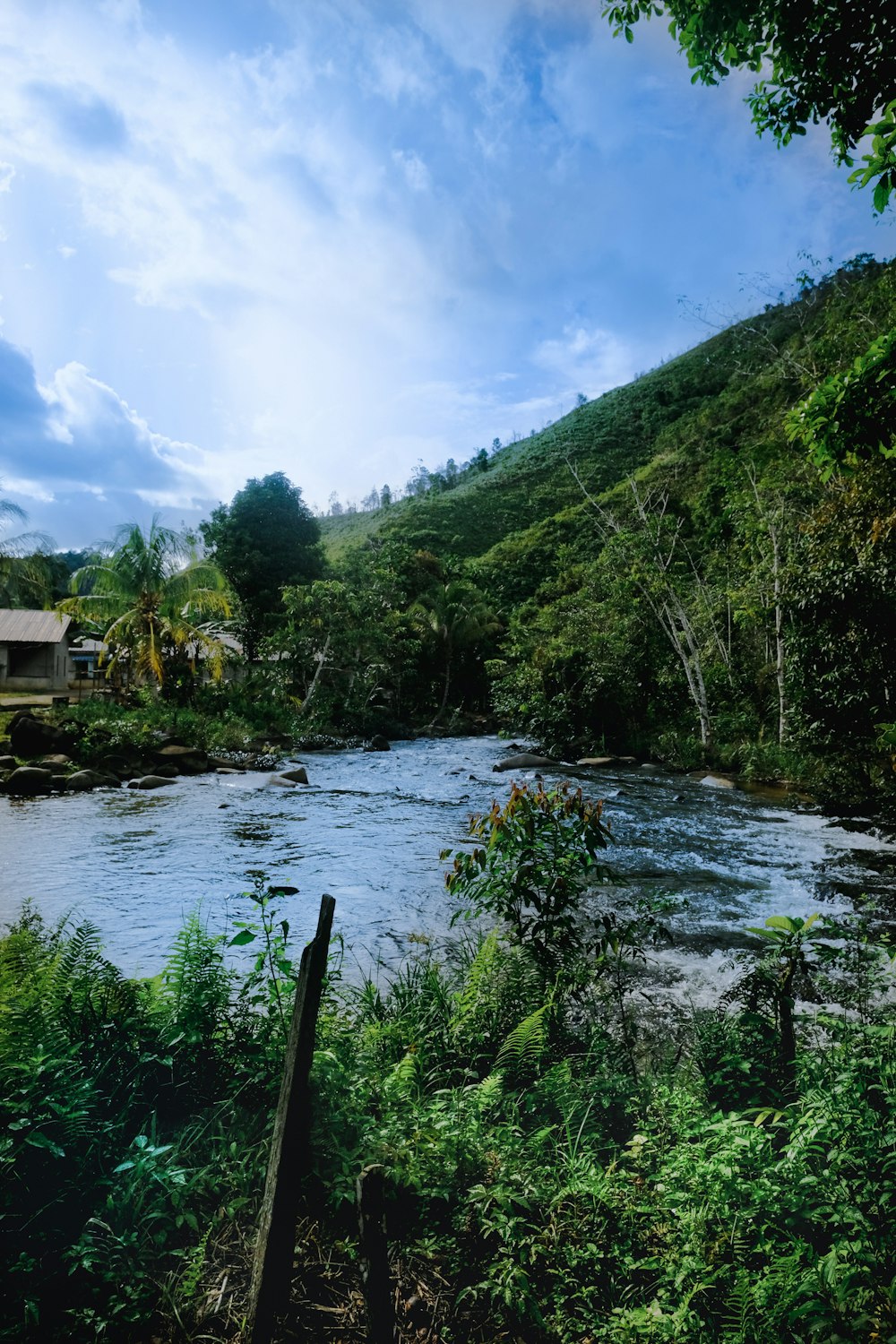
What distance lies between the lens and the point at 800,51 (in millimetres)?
4367

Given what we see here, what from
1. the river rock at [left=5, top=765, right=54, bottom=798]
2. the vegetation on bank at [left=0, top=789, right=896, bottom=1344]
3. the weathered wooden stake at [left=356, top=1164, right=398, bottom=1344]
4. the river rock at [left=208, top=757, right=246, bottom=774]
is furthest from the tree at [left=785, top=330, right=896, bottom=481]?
the river rock at [left=208, top=757, right=246, bottom=774]

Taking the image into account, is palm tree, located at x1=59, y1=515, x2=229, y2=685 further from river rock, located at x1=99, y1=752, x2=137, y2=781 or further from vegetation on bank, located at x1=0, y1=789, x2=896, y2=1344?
vegetation on bank, located at x1=0, y1=789, x2=896, y2=1344

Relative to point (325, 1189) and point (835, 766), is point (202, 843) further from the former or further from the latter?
point (835, 766)

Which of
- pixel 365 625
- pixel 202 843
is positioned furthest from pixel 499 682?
pixel 202 843

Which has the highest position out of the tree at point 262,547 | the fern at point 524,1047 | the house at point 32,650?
the tree at point 262,547

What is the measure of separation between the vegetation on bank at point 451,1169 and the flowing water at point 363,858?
76.5 inches

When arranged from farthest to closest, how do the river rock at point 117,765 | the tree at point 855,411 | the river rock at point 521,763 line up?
the river rock at point 521,763
the river rock at point 117,765
the tree at point 855,411

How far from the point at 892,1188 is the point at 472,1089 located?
1.62 m

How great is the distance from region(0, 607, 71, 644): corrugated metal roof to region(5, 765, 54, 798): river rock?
57.7 ft

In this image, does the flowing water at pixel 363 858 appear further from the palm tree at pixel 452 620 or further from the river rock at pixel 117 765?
the palm tree at pixel 452 620

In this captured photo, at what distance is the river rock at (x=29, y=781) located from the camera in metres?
12.9

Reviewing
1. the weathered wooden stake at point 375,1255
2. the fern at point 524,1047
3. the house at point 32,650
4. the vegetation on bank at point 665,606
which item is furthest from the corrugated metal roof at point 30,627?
the weathered wooden stake at point 375,1255

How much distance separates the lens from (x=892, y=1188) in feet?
7.39

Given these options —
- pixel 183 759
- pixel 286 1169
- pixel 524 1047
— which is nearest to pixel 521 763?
pixel 183 759
